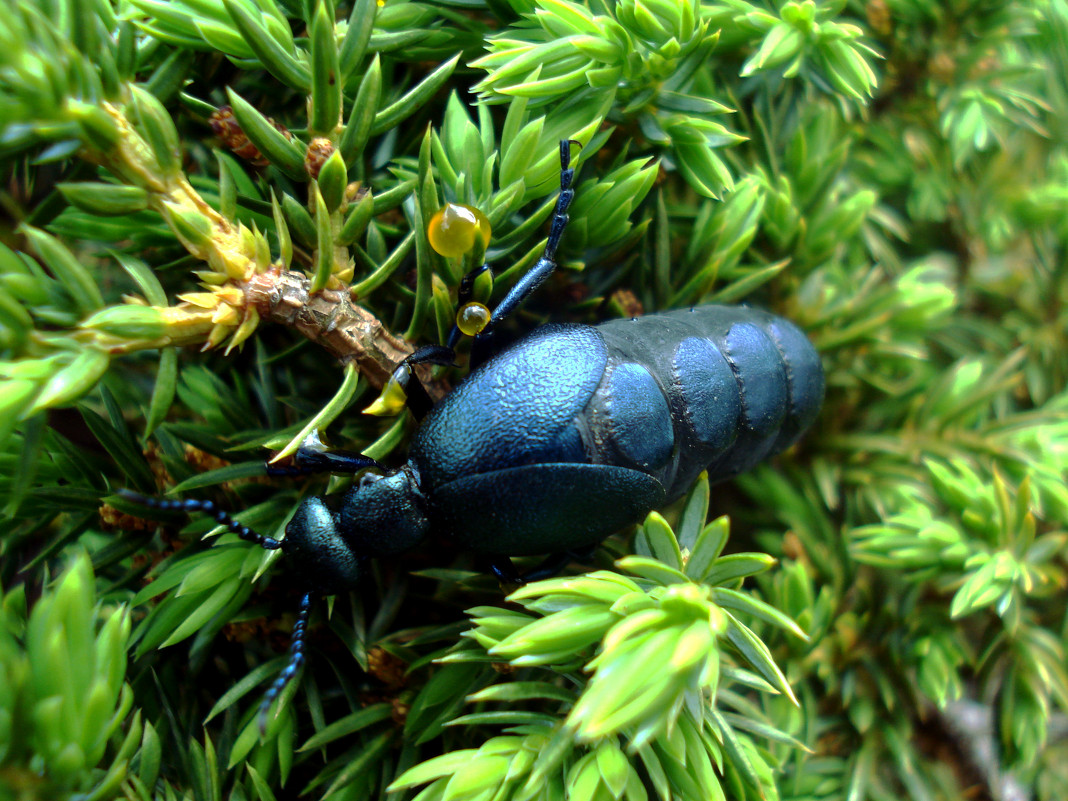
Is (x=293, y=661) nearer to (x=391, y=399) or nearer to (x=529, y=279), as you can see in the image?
(x=391, y=399)

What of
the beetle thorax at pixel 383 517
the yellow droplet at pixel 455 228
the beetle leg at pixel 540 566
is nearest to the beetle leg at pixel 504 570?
the beetle leg at pixel 540 566

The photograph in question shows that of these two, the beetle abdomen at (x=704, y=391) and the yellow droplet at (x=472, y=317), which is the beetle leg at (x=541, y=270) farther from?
the beetle abdomen at (x=704, y=391)

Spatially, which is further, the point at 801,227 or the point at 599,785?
the point at 801,227

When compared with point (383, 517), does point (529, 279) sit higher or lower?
higher

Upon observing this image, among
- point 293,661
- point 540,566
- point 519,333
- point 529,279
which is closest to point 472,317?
point 529,279

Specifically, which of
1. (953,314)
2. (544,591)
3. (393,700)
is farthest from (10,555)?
(953,314)

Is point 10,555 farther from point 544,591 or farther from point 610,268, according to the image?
point 610,268

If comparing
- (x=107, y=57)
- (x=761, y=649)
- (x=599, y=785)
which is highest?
(x=107, y=57)

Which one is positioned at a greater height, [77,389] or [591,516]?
[77,389]
